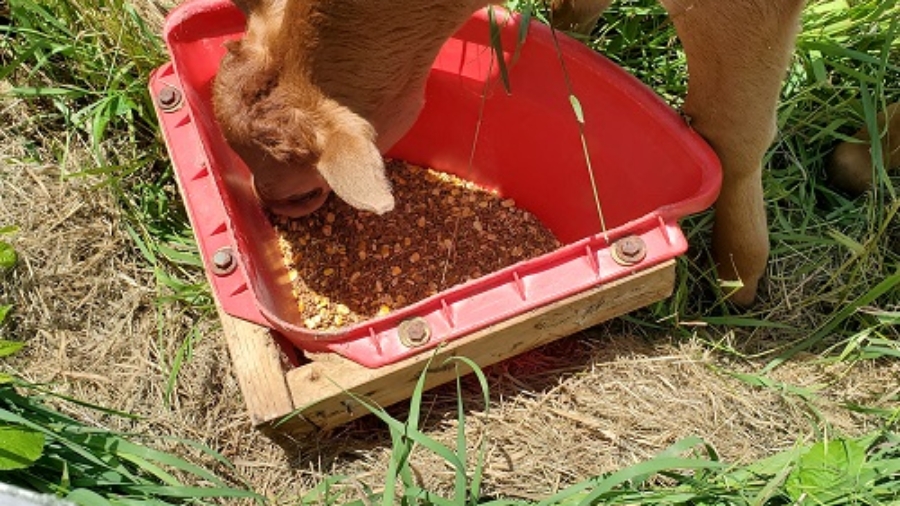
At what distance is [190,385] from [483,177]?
4.51 feet

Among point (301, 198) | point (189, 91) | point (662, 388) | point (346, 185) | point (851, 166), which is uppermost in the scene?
point (189, 91)

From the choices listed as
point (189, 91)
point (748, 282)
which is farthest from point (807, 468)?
point (189, 91)

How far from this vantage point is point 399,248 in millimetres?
3604

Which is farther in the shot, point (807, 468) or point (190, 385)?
point (190, 385)

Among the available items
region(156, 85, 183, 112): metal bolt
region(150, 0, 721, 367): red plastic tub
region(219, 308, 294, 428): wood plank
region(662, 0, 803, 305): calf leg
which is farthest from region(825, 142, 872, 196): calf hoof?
region(156, 85, 183, 112): metal bolt

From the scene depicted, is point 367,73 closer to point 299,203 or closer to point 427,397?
point 299,203

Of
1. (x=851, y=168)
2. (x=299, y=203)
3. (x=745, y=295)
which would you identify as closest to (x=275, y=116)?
(x=299, y=203)

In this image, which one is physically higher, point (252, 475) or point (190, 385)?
point (190, 385)

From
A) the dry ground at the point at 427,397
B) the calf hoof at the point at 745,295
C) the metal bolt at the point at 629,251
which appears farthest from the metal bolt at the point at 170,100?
the calf hoof at the point at 745,295

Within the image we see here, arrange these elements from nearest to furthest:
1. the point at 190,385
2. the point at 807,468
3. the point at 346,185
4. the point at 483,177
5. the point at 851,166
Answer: the point at 346,185 → the point at 807,468 → the point at 190,385 → the point at 851,166 → the point at 483,177

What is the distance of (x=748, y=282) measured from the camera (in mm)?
3324

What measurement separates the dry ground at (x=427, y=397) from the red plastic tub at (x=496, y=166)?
404 millimetres

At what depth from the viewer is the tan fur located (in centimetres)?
264

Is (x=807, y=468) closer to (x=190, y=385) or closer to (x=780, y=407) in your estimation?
(x=780, y=407)
